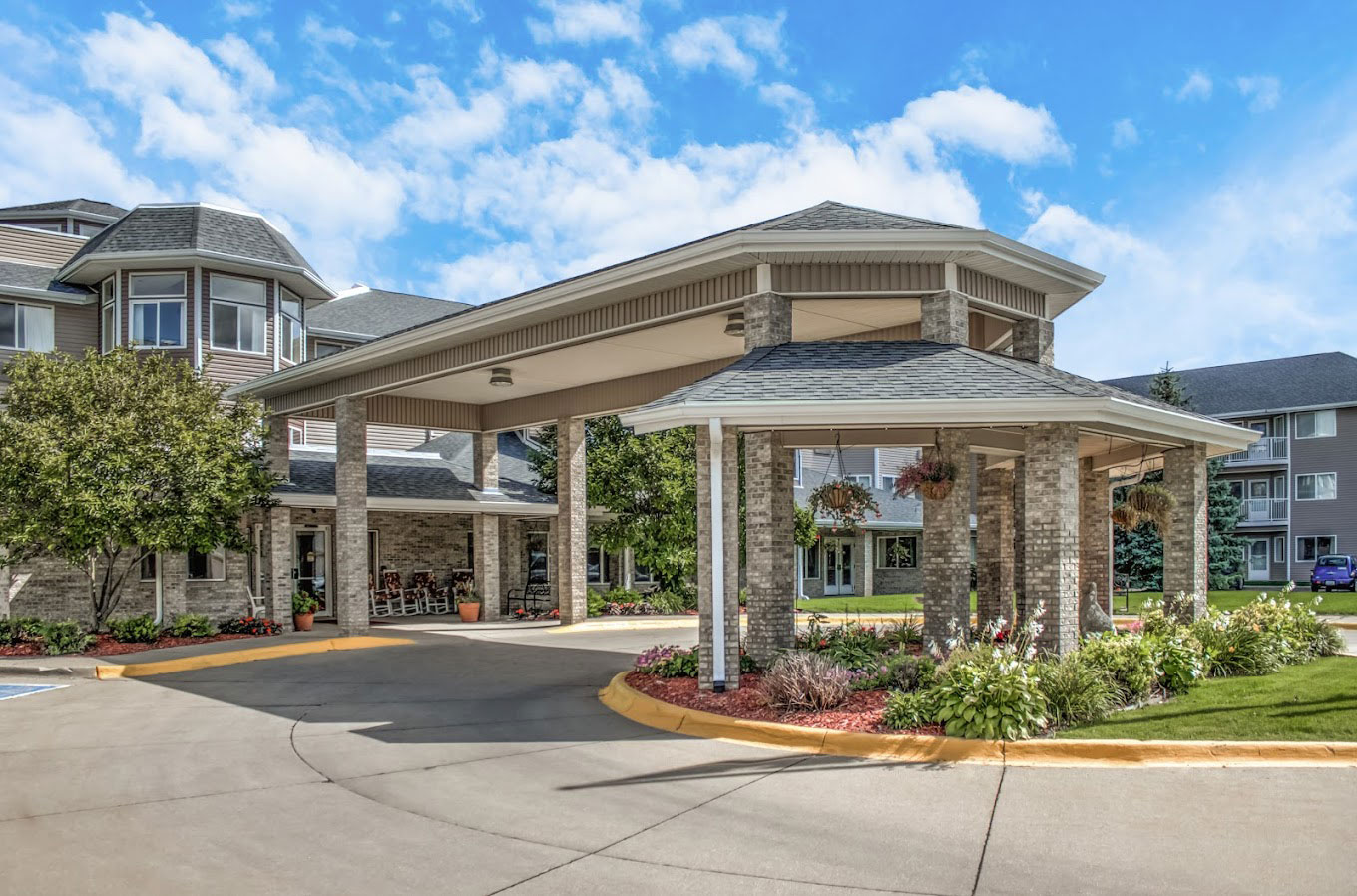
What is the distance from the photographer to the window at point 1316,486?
4397cm

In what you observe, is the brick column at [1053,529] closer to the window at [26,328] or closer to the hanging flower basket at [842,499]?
the hanging flower basket at [842,499]

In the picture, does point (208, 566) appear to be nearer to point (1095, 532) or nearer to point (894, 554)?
point (1095, 532)

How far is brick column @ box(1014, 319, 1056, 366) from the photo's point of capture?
14.2 meters

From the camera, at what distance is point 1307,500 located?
44750mm

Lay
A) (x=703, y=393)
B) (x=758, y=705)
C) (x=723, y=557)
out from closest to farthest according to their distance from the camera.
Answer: (x=758, y=705)
(x=703, y=393)
(x=723, y=557)

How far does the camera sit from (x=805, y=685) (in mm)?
10578

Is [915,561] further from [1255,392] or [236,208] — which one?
[236,208]

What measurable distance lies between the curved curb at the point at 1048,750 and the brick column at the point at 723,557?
182 cm

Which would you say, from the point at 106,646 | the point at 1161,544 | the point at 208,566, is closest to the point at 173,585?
the point at 208,566

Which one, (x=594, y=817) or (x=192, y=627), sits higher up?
(x=594, y=817)

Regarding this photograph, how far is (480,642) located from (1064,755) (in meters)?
13.5

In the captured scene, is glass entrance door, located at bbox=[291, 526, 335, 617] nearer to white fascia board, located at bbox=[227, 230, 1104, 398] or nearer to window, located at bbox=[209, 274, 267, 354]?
window, located at bbox=[209, 274, 267, 354]

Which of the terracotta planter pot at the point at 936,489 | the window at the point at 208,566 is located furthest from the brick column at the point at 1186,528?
the window at the point at 208,566

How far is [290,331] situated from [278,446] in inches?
137
